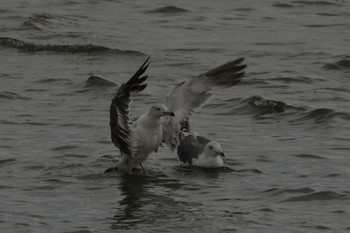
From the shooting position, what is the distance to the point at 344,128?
13.5 metres

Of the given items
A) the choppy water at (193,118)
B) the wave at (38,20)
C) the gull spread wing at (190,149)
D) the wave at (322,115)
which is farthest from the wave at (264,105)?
the wave at (38,20)

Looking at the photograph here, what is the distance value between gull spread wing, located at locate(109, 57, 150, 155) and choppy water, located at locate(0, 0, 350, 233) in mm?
452

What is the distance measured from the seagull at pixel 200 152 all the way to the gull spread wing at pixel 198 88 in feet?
0.64

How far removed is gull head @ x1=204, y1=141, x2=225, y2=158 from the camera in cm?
1180

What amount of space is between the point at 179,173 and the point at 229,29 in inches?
339

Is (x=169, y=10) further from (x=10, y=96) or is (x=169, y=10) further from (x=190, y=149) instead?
(x=190, y=149)

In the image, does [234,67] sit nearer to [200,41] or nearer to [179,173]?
[179,173]

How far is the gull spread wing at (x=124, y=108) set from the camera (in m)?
10.7

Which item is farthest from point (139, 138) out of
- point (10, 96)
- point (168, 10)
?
point (168, 10)

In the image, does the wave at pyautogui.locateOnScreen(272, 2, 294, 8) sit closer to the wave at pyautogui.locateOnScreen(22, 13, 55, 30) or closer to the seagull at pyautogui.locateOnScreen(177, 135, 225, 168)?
the wave at pyautogui.locateOnScreen(22, 13, 55, 30)

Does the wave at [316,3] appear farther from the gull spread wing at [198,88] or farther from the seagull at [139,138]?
the seagull at [139,138]

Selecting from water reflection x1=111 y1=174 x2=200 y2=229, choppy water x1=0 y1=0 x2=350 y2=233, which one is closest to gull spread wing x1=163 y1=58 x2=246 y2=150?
choppy water x1=0 y1=0 x2=350 y2=233

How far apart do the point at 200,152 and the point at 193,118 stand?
80.3 inches

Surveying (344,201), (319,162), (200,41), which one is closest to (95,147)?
(319,162)
